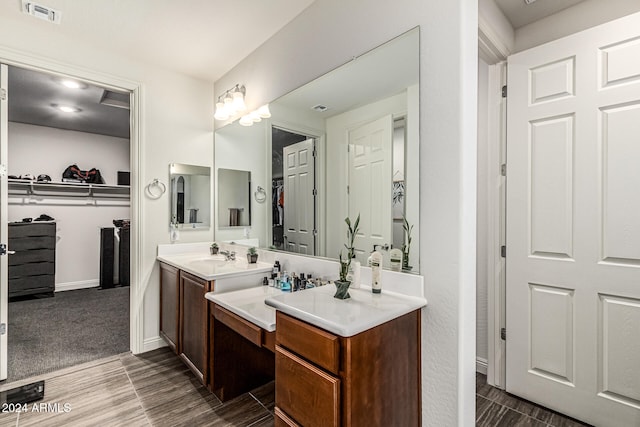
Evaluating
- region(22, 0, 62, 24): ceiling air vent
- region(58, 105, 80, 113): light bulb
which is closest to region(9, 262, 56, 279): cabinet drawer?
region(58, 105, 80, 113): light bulb

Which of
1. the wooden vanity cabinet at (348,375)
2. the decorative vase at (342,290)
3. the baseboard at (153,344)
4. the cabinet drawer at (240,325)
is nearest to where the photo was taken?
the wooden vanity cabinet at (348,375)

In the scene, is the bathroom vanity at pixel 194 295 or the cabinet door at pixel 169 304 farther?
the cabinet door at pixel 169 304

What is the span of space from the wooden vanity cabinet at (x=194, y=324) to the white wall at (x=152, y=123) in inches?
24.7

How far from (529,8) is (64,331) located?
4797 millimetres

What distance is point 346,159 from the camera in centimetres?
180

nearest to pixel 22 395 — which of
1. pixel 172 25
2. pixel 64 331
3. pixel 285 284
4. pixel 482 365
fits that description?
pixel 64 331

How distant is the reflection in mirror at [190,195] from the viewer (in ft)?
9.48

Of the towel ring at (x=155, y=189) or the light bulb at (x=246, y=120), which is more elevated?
the light bulb at (x=246, y=120)

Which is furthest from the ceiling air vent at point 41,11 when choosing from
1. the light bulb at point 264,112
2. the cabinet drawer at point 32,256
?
the cabinet drawer at point 32,256

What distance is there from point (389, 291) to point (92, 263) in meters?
5.30

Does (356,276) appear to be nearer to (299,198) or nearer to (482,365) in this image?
(299,198)

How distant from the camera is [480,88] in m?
2.30

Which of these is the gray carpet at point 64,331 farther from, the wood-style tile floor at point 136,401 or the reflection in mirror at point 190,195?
the reflection in mirror at point 190,195

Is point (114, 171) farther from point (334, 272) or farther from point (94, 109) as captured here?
point (334, 272)
